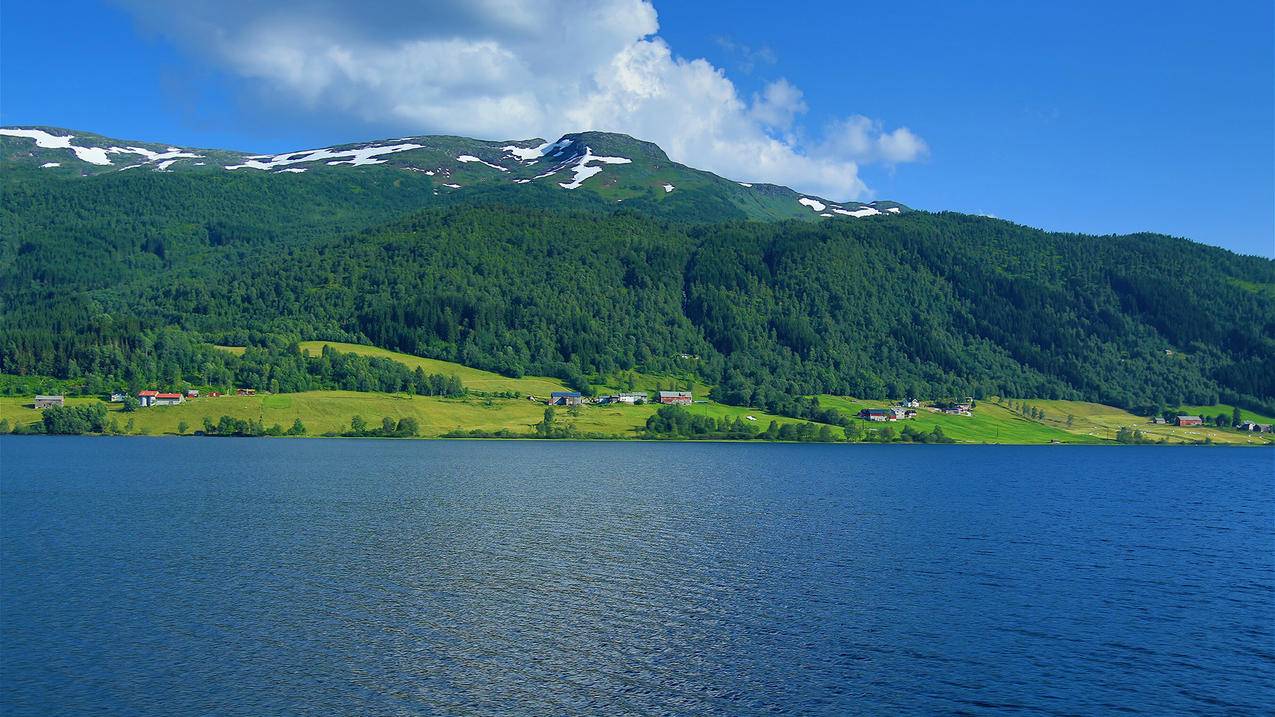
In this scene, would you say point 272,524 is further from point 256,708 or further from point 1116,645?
point 1116,645

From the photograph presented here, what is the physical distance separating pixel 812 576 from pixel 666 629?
54.9ft

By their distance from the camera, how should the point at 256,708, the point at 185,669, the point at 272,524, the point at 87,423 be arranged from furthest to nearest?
the point at 87,423 → the point at 272,524 → the point at 185,669 → the point at 256,708

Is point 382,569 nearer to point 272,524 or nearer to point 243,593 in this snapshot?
point 243,593

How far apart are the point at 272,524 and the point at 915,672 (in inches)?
2230

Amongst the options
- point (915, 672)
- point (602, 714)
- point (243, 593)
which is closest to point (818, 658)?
point (915, 672)

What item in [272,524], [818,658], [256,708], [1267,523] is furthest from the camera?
[1267,523]

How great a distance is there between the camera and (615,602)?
169ft

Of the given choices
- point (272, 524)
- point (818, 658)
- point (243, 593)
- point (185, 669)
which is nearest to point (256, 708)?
point (185, 669)

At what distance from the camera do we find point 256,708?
34688 millimetres

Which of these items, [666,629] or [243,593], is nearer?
[666,629]

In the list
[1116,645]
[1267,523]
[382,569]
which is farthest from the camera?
[1267,523]

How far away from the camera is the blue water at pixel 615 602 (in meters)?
37.4

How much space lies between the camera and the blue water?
37.4 metres

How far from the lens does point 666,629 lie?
46250 millimetres
